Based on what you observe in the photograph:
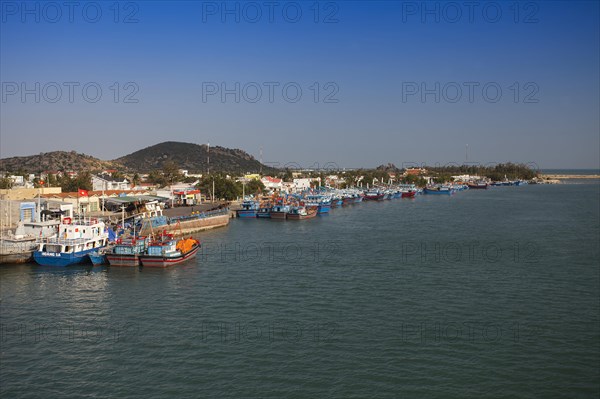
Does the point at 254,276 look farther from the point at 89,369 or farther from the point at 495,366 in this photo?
the point at 495,366

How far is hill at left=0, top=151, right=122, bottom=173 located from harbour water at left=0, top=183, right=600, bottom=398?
317 ft

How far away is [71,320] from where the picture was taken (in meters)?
15.8

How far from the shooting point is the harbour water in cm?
1170

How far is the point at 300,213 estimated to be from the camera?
46.9 meters

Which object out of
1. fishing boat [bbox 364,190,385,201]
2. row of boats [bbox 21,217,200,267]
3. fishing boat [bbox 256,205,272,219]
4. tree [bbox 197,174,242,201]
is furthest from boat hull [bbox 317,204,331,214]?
row of boats [bbox 21,217,200,267]

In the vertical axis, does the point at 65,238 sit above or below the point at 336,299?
above

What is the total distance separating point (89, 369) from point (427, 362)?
8230mm

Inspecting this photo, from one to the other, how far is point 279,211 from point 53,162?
285 ft

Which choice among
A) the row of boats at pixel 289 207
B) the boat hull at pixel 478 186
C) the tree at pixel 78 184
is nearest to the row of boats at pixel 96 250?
the row of boats at pixel 289 207

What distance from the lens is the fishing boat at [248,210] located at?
48.4 m

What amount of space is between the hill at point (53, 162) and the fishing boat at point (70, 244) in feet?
294

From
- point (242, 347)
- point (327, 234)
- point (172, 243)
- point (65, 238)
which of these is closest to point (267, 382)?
point (242, 347)

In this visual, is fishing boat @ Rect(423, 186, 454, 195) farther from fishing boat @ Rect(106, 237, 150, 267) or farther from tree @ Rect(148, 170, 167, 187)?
fishing boat @ Rect(106, 237, 150, 267)

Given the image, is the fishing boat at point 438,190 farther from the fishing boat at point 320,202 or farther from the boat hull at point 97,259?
the boat hull at point 97,259
